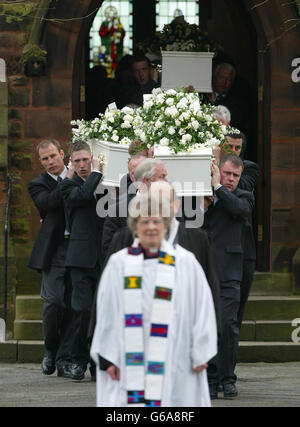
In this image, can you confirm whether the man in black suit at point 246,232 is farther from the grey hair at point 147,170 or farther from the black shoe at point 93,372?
the grey hair at point 147,170

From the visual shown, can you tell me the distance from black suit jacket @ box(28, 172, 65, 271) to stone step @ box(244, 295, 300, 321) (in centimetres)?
256

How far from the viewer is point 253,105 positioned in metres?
15.6

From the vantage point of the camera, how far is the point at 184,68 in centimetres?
1505

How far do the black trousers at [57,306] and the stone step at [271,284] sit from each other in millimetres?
2876

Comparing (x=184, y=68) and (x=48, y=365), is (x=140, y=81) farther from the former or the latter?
(x=48, y=365)

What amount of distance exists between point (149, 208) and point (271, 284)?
6764mm

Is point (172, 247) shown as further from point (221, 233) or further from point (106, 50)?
point (106, 50)

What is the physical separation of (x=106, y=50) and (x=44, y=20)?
5.70 meters

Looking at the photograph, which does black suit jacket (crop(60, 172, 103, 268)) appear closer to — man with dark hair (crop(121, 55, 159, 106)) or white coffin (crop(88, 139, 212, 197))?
white coffin (crop(88, 139, 212, 197))

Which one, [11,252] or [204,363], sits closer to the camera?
[204,363]

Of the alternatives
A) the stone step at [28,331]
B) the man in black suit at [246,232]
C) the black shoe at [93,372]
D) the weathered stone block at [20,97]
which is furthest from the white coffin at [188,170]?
the weathered stone block at [20,97]

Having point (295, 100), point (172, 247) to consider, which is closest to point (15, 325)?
point (295, 100)

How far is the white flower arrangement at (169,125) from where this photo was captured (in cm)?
1079

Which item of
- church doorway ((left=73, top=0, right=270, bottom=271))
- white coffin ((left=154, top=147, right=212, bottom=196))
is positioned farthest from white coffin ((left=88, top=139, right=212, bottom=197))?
church doorway ((left=73, top=0, right=270, bottom=271))
